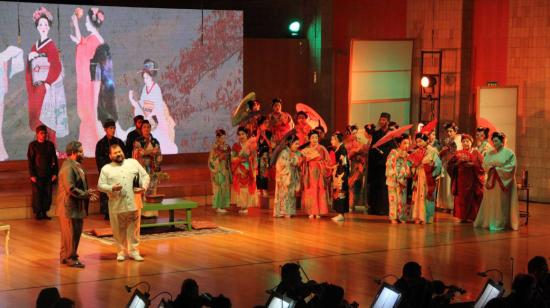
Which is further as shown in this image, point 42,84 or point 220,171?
point 42,84

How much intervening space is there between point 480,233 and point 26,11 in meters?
6.69

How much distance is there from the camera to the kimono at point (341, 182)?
525 inches

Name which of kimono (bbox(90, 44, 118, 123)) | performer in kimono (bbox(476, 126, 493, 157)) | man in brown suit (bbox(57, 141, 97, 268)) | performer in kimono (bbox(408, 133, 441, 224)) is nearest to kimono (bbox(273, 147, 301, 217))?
performer in kimono (bbox(408, 133, 441, 224))

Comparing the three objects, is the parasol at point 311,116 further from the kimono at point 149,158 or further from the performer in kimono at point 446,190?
the kimono at point 149,158

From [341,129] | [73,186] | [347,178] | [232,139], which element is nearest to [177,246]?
[73,186]

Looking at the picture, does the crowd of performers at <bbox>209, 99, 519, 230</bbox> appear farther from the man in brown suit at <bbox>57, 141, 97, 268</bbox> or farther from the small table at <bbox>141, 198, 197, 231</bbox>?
the man in brown suit at <bbox>57, 141, 97, 268</bbox>

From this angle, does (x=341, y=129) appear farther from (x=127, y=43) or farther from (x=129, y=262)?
(x=129, y=262)

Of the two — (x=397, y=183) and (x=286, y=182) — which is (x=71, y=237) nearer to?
(x=286, y=182)

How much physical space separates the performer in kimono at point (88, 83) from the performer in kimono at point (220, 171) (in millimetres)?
2179

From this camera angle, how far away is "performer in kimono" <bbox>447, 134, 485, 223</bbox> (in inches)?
519

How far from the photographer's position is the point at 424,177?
1308cm

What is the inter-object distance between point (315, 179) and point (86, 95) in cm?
376

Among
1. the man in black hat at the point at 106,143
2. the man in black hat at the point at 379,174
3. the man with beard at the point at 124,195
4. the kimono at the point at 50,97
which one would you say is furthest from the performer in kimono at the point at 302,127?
the man with beard at the point at 124,195

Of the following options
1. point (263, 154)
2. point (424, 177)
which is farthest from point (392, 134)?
point (263, 154)
